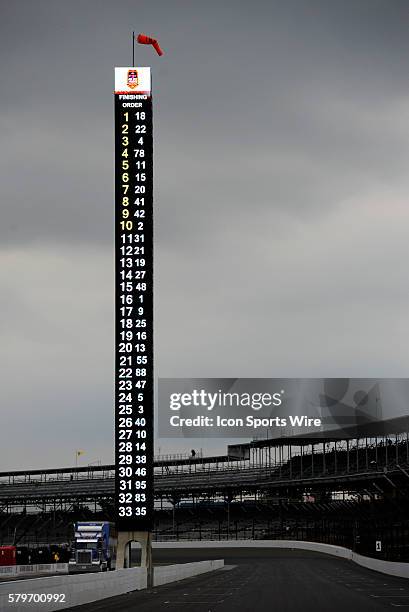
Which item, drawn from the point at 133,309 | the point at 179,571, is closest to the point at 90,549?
the point at 179,571

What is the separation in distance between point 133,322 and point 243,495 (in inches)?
3679

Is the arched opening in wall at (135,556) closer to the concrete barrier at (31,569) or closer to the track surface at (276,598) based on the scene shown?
the concrete barrier at (31,569)

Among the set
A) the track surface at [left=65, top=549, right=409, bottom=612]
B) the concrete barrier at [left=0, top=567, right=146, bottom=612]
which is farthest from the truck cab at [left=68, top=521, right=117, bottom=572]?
the concrete barrier at [left=0, top=567, right=146, bottom=612]

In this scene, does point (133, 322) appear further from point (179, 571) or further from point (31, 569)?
point (31, 569)

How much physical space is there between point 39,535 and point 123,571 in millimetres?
105083

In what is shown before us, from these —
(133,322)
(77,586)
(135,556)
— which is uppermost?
(133,322)

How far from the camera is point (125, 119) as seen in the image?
5466 cm

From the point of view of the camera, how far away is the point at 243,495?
142 m

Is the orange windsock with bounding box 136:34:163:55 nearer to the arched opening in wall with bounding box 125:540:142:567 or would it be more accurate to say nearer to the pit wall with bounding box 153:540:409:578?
the arched opening in wall with bounding box 125:540:142:567

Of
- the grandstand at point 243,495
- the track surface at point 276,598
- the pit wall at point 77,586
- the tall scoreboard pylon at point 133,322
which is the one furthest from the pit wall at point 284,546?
the pit wall at point 77,586

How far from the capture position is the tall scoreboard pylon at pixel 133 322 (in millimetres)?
52906

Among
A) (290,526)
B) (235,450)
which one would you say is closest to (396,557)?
(290,526)

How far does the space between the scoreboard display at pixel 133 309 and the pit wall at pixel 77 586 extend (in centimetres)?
493

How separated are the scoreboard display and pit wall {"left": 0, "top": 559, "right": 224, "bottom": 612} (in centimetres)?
493
